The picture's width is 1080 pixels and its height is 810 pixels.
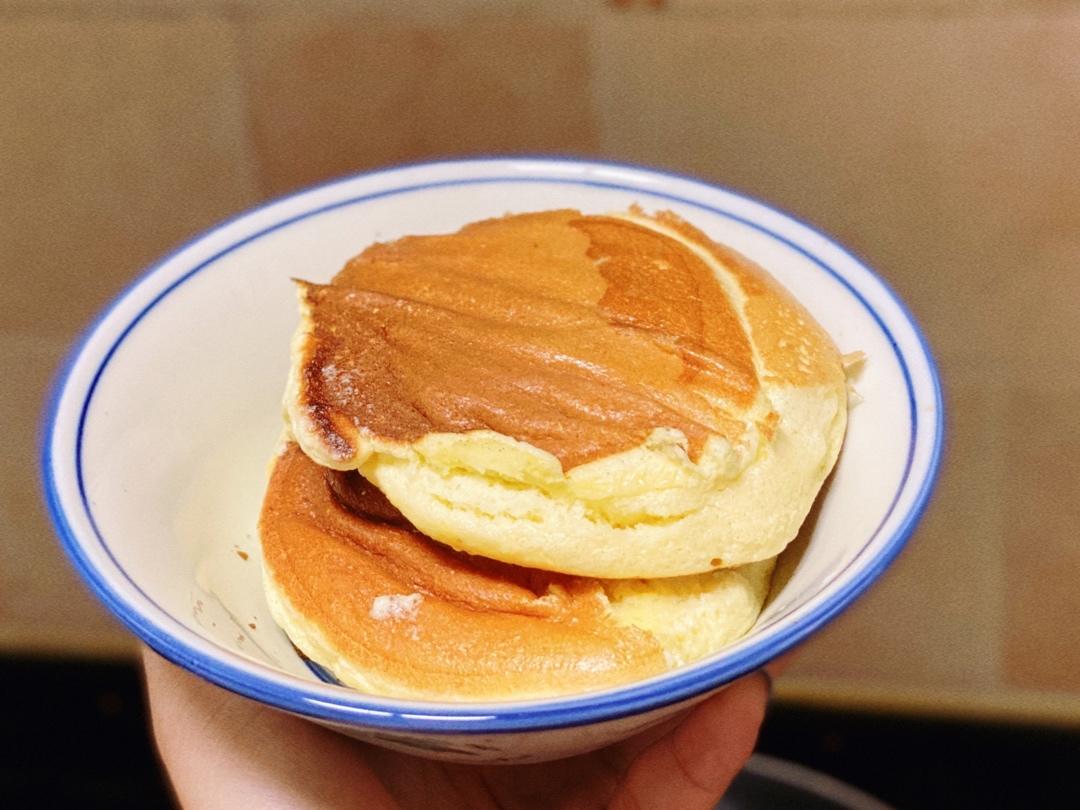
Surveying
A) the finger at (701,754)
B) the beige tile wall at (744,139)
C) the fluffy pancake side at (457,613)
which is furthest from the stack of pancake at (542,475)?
the beige tile wall at (744,139)

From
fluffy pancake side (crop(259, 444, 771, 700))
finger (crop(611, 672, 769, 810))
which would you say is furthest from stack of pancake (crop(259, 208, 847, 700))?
finger (crop(611, 672, 769, 810))

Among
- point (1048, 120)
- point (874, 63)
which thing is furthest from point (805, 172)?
point (1048, 120)

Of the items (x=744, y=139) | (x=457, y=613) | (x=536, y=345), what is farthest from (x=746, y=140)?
(x=457, y=613)

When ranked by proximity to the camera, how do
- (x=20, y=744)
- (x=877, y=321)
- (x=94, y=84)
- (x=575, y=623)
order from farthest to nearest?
(x=20, y=744)
(x=94, y=84)
(x=877, y=321)
(x=575, y=623)

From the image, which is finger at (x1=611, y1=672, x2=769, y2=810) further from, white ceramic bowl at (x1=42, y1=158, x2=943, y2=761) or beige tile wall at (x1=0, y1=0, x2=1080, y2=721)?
beige tile wall at (x1=0, y1=0, x2=1080, y2=721)

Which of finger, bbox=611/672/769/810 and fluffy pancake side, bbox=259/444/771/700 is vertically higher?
fluffy pancake side, bbox=259/444/771/700

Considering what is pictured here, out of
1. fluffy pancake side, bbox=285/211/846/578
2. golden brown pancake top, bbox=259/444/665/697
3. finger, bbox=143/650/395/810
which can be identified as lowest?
finger, bbox=143/650/395/810

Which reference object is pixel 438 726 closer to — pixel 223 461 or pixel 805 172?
pixel 223 461
